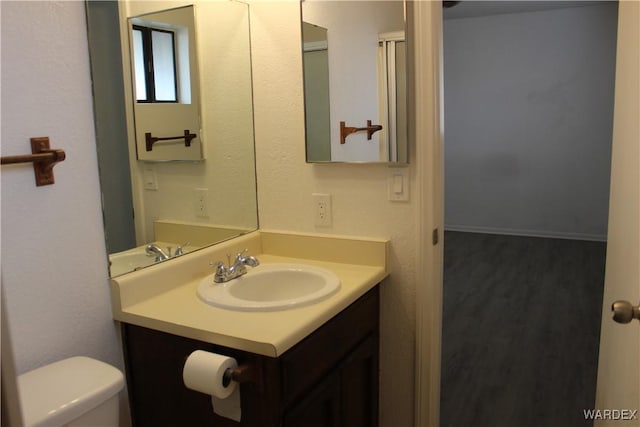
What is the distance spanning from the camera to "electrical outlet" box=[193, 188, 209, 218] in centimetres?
190

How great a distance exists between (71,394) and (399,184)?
3.84 ft

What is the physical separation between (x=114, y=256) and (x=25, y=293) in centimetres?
28

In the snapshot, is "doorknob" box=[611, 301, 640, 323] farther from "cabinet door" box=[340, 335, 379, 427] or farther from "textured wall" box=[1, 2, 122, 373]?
"textured wall" box=[1, 2, 122, 373]

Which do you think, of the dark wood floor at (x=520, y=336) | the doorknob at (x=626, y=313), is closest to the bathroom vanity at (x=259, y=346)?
the doorknob at (x=626, y=313)

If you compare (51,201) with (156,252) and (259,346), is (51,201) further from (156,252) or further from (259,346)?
(259,346)

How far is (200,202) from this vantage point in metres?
1.92

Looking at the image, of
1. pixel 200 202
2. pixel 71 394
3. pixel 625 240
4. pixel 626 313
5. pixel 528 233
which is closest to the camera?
pixel 626 313

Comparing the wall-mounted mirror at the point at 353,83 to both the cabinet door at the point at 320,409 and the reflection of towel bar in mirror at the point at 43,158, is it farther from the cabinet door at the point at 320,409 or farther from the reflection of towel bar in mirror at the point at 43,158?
the reflection of towel bar in mirror at the point at 43,158

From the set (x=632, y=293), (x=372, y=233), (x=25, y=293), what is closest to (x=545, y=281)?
(x=372, y=233)

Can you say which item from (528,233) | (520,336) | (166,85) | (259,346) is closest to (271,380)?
(259,346)

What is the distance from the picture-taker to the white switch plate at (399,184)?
5.82 feet

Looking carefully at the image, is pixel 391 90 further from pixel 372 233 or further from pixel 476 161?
pixel 476 161

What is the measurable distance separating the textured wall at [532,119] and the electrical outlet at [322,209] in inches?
176

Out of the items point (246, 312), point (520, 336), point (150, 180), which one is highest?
point (150, 180)
